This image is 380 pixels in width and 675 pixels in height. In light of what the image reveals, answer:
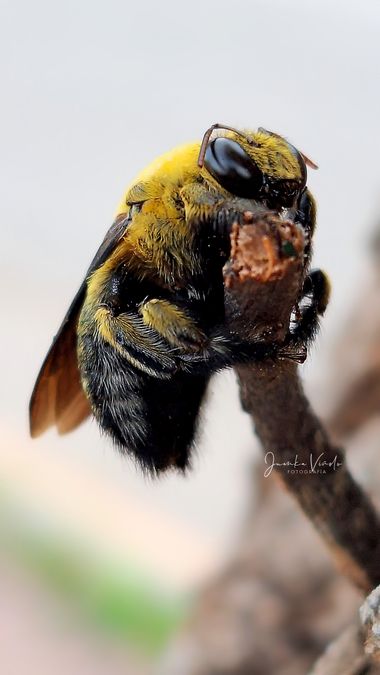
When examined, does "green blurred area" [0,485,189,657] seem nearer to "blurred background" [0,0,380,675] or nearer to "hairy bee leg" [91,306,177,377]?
"blurred background" [0,0,380,675]

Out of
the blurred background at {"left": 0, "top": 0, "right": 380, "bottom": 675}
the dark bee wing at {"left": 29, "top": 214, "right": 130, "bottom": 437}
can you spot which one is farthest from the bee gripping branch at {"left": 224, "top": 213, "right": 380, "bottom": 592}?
the blurred background at {"left": 0, "top": 0, "right": 380, "bottom": 675}

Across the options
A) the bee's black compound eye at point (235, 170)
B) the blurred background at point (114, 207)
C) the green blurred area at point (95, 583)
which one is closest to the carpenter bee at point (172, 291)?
the bee's black compound eye at point (235, 170)

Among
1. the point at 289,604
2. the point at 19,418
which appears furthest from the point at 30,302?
the point at 289,604

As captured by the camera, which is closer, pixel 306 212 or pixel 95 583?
pixel 306 212

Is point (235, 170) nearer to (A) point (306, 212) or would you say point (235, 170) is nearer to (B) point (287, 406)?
(A) point (306, 212)

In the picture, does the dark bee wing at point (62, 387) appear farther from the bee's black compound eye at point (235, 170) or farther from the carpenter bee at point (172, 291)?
the bee's black compound eye at point (235, 170)

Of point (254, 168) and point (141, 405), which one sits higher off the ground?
point (254, 168)

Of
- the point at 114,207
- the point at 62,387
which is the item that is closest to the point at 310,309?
the point at 62,387
